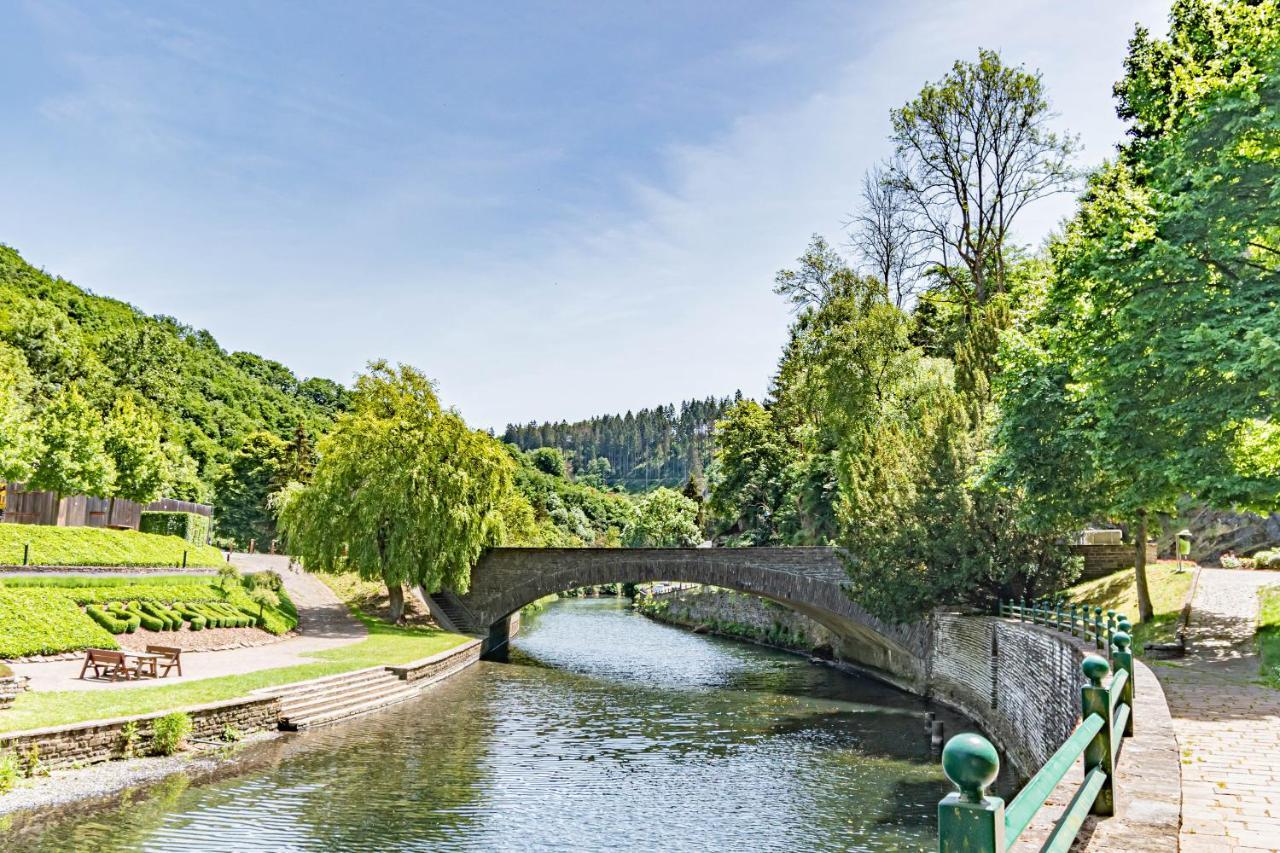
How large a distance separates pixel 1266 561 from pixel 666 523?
59926 mm

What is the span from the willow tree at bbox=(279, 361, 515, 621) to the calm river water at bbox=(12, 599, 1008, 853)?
8.90 metres

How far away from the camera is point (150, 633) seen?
30625 millimetres

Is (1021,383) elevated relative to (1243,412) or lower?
elevated

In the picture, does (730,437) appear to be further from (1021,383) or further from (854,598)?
(1021,383)

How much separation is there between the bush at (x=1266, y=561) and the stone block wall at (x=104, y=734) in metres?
35.9

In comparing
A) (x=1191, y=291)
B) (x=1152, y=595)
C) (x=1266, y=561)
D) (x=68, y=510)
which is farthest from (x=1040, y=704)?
(x=68, y=510)

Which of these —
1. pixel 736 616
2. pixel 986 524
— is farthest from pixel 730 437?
pixel 986 524

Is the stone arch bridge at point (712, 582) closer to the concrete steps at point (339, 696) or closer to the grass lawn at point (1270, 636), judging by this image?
the grass lawn at point (1270, 636)

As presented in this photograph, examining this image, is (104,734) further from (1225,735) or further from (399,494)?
(399,494)

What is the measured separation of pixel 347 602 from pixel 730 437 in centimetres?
2613

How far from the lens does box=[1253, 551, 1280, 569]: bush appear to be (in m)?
34.9

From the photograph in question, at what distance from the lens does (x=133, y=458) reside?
53281mm

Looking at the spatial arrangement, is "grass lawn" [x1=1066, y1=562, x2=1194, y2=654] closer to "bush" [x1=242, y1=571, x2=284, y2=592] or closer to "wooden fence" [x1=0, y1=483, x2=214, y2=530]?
"bush" [x1=242, y1=571, x2=284, y2=592]

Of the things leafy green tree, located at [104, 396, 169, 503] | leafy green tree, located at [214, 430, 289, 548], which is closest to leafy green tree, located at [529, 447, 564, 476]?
leafy green tree, located at [214, 430, 289, 548]
